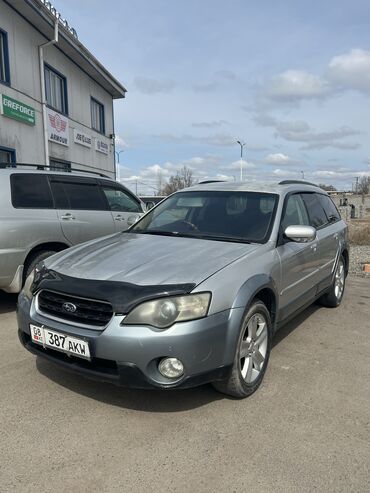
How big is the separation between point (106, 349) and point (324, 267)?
125 inches

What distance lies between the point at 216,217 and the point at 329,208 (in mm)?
2412

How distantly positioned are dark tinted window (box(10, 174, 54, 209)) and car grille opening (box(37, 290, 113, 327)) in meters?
2.52

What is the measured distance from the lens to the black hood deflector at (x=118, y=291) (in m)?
2.57

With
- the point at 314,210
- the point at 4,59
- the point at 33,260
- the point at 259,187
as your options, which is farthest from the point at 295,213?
the point at 4,59

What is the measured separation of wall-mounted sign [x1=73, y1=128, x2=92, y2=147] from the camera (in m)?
15.0

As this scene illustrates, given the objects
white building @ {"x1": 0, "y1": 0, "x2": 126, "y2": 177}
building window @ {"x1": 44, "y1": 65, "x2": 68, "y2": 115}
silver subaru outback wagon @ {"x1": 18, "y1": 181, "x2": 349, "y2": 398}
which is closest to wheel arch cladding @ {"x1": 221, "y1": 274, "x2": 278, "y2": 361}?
silver subaru outback wagon @ {"x1": 18, "y1": 181, "x2": 349, "y2": 398}

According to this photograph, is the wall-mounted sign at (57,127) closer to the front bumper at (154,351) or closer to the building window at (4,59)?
the building window at (4,59)

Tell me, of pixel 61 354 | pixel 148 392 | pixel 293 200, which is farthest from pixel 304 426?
pixel 293 200

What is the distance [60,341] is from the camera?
2.72 meters

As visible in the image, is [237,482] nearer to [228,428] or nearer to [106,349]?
[228,428]

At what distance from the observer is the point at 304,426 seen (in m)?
2.72

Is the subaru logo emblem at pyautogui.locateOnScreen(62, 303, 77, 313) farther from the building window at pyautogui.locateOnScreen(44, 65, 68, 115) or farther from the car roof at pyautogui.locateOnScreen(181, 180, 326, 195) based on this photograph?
the building window at pyautogui.locateOnScreen(44, 65, 68, 115)

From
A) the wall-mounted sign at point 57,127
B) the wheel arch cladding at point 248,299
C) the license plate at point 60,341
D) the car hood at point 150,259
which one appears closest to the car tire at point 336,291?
the wheel arch cladding at point 248,299

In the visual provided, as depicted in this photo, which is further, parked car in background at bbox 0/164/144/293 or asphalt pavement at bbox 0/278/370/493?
parked car in background at bbox 0/164/144/293
